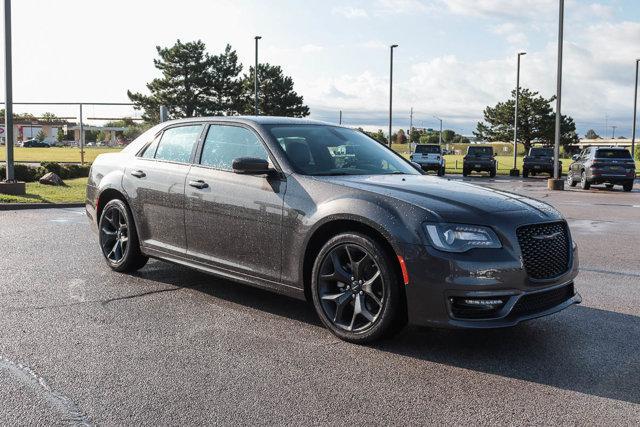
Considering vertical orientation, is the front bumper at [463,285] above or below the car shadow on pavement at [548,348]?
above

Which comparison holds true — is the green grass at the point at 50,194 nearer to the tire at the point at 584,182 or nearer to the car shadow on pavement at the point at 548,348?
the car shadow on pavement at the point at 548,348

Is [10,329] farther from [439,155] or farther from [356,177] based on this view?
[439,155]

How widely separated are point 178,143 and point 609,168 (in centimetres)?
2148

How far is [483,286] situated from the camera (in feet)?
13.6

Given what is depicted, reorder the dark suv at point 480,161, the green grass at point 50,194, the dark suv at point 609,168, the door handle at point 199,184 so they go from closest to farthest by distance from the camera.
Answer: the door handle at point 199,184, the green grass at point 50,194, the dark suv at point 609,168, the dark suv at point 480,161

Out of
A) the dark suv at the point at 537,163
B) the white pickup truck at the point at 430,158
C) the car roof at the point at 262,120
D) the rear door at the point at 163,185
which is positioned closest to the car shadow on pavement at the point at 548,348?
the rear door at the point at 163,185

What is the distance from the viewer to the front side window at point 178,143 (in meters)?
6.10

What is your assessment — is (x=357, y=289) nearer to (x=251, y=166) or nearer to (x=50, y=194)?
(x=251, y=166)

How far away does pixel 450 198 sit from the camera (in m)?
4.55

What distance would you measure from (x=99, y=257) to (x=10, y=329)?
2.99m

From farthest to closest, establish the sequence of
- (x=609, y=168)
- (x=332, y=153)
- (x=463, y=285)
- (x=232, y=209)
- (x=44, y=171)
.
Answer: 1. (x=609, y=168)
2. (x=44, y=171)
3. (x=332, y=153)
4. (x=232, y=209)
5. (x=463, y=285)

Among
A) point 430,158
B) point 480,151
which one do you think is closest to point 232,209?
point 430,158

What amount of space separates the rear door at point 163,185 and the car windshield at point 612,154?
70.8 feet

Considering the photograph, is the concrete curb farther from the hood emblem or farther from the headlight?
the hood emblem
